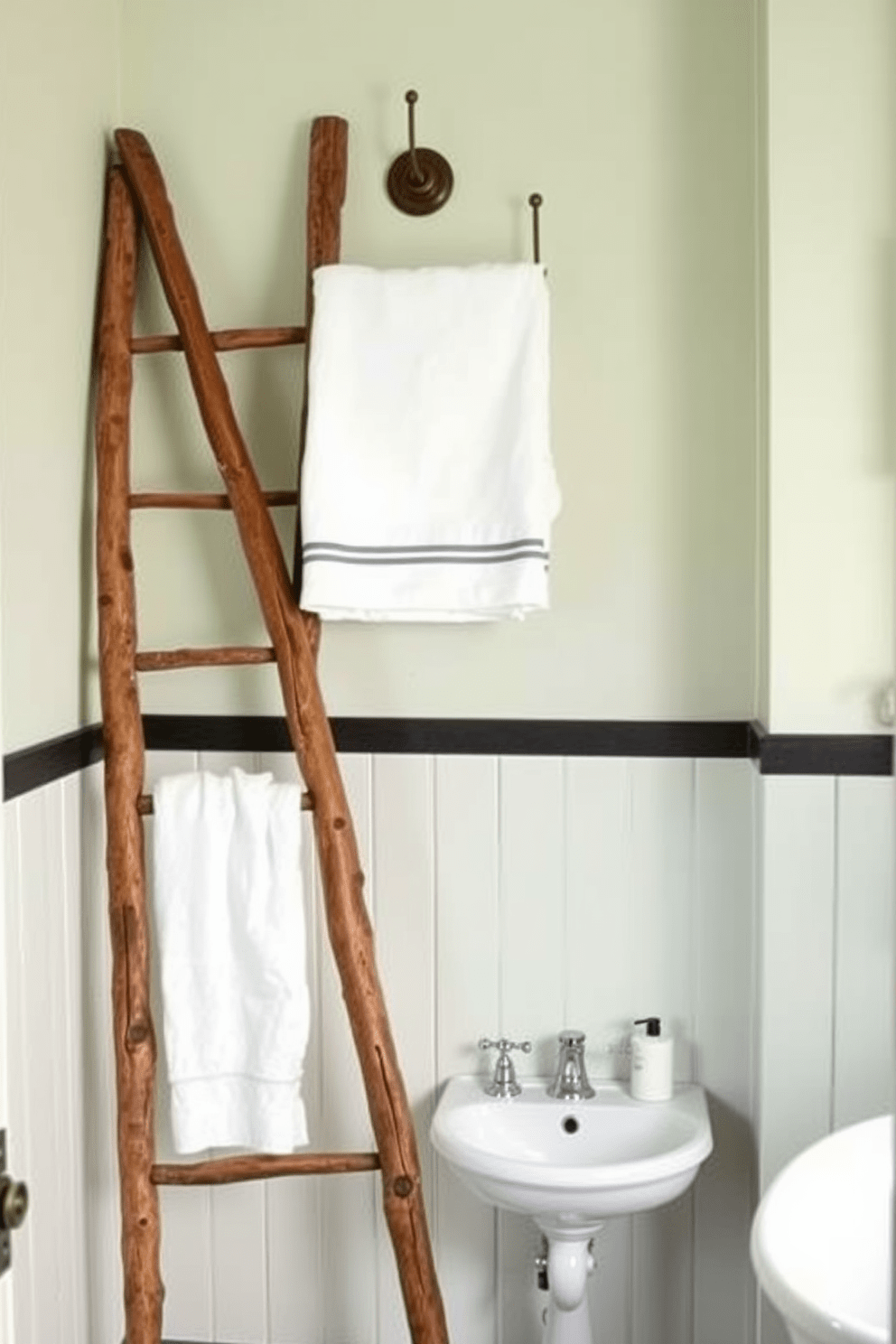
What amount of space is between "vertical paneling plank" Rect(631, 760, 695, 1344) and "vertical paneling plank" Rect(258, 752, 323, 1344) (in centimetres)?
56

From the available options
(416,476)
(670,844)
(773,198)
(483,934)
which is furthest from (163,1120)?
(773,198)

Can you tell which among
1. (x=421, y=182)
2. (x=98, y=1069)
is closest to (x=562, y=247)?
(x=421, y=182)

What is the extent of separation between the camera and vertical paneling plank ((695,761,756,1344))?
263 cm

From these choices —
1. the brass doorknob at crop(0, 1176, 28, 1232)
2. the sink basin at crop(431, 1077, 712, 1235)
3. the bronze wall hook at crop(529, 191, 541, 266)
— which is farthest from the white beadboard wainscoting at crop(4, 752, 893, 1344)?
the brass doorknob at crop(0, 1176, 28, 1232)

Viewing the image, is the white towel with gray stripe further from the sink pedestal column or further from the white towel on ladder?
the sink pedestal column

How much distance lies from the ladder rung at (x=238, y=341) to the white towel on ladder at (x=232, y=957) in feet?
2.34

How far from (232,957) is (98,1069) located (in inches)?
14.6

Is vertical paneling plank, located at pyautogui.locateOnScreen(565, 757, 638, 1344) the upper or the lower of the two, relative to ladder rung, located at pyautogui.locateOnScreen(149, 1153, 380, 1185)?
upper

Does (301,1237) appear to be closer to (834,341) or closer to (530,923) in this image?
(530,923)

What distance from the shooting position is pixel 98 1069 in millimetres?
2672

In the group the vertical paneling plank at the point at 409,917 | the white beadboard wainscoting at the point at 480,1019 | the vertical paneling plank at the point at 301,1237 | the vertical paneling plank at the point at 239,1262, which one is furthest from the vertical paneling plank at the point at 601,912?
the vertical paneling plank at the point at 239,1262

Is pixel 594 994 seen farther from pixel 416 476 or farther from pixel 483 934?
pixel 416 476

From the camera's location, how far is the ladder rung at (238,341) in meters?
2.57

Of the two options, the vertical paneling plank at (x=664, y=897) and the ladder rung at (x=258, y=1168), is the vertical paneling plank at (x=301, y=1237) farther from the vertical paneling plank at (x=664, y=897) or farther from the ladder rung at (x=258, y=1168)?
the vertical paneling plank at (x=664, y=897)
